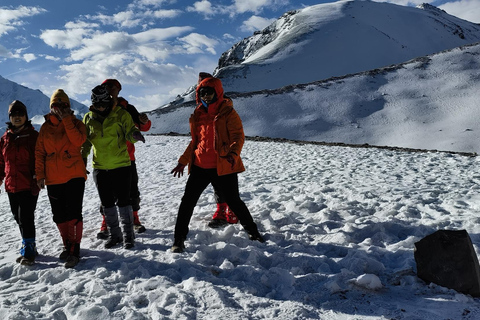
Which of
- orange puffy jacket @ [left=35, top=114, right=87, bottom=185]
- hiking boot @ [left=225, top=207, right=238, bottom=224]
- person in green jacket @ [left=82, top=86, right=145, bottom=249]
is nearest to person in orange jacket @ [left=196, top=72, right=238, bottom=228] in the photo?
hiking boot @ [left=225, top=207, right=238, bottom=224]

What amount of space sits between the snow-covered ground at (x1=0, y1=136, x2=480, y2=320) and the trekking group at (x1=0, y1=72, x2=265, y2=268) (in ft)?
1.15

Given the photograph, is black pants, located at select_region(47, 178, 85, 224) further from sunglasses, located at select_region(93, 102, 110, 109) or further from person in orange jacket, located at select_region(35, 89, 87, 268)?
sunglasses, located at select_region(93, 102, 110, 109)

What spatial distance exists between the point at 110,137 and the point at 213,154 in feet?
4.37

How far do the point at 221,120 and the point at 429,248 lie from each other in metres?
Result: 2.66

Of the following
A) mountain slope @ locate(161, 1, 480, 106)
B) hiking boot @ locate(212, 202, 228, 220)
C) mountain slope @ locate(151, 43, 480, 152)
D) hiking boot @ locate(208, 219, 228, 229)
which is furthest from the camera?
mountain slope @ locate(161, 1, 480, 106)

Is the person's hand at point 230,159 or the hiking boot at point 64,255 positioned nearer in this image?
the person's hand at point 230,159

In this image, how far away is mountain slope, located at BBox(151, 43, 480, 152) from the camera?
21844 mm

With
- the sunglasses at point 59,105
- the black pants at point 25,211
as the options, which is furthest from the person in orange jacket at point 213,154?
the black pants at point 25,211

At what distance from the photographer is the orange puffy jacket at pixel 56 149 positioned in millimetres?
4086

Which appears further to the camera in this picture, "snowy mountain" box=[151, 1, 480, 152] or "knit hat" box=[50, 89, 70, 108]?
"snowy mountain" box=[151, 1, 480, 152]

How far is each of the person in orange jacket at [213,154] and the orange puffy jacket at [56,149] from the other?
1.26m

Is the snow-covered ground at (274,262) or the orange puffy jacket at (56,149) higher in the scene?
the orange puffy jacket at (56,149)

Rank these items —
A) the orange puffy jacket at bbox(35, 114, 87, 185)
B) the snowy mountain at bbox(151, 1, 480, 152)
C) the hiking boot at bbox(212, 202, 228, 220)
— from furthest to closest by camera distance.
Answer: the snowy mountain at bbox(151, 1, 480, 152) → the hiking boot at bbox(212, 202, 228, 220) → the orange puffy jacket at bbox(35, 114, 87, 185)

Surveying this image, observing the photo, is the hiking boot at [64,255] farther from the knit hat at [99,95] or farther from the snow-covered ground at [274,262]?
the knit hat at [99,95]
